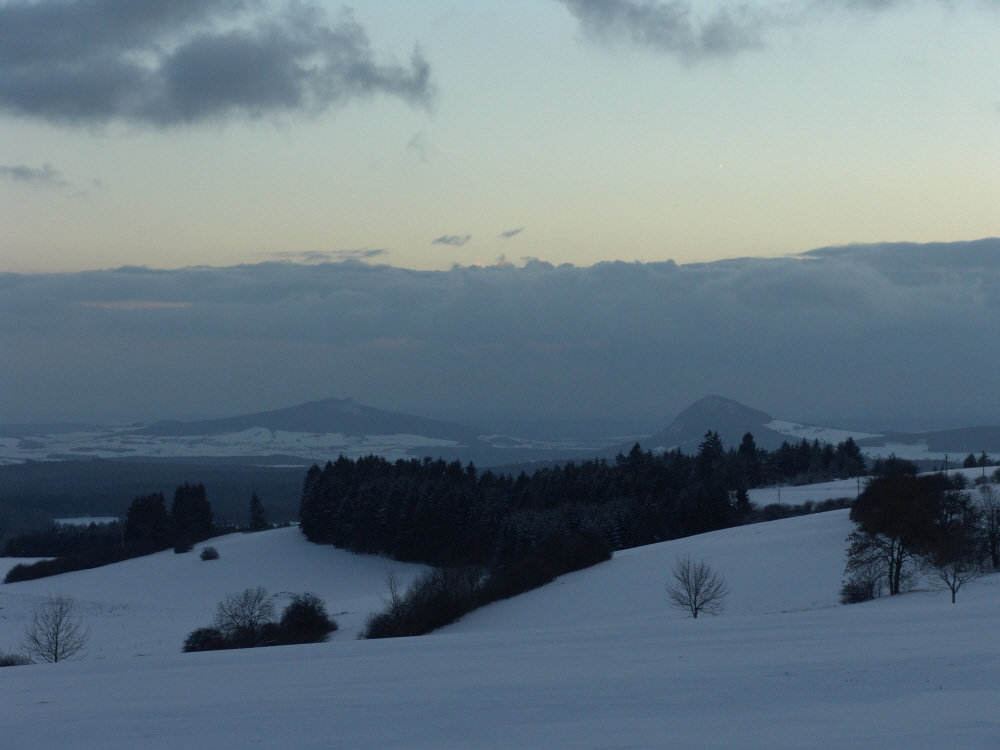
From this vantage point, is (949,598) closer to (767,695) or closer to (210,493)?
(767,695)

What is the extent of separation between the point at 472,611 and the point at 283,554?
38.7 m

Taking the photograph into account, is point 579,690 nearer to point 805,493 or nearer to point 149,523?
point 805,493

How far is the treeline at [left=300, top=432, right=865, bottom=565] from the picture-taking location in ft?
224

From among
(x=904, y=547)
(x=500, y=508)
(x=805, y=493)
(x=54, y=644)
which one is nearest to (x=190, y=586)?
(x=500, y=508)

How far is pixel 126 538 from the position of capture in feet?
307

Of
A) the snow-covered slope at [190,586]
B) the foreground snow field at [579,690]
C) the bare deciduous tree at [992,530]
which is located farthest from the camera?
the snow-covered slope at [190,586]

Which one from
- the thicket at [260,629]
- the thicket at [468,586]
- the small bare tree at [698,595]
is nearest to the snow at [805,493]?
the thicket at [468,586]

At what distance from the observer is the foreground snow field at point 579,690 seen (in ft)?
43.5

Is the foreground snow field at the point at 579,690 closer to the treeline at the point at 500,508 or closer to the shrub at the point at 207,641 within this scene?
the shrub at the point at 207,641

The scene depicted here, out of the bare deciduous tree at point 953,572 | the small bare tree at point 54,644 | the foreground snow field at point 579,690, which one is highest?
the foreground snow field at point 579,690

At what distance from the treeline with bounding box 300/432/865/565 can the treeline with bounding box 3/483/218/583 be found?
Answer: 13959 mm

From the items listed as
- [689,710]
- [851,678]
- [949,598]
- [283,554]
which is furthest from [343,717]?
[283,554]

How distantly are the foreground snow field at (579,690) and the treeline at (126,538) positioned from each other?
205ft

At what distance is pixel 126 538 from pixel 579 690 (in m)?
89.2
